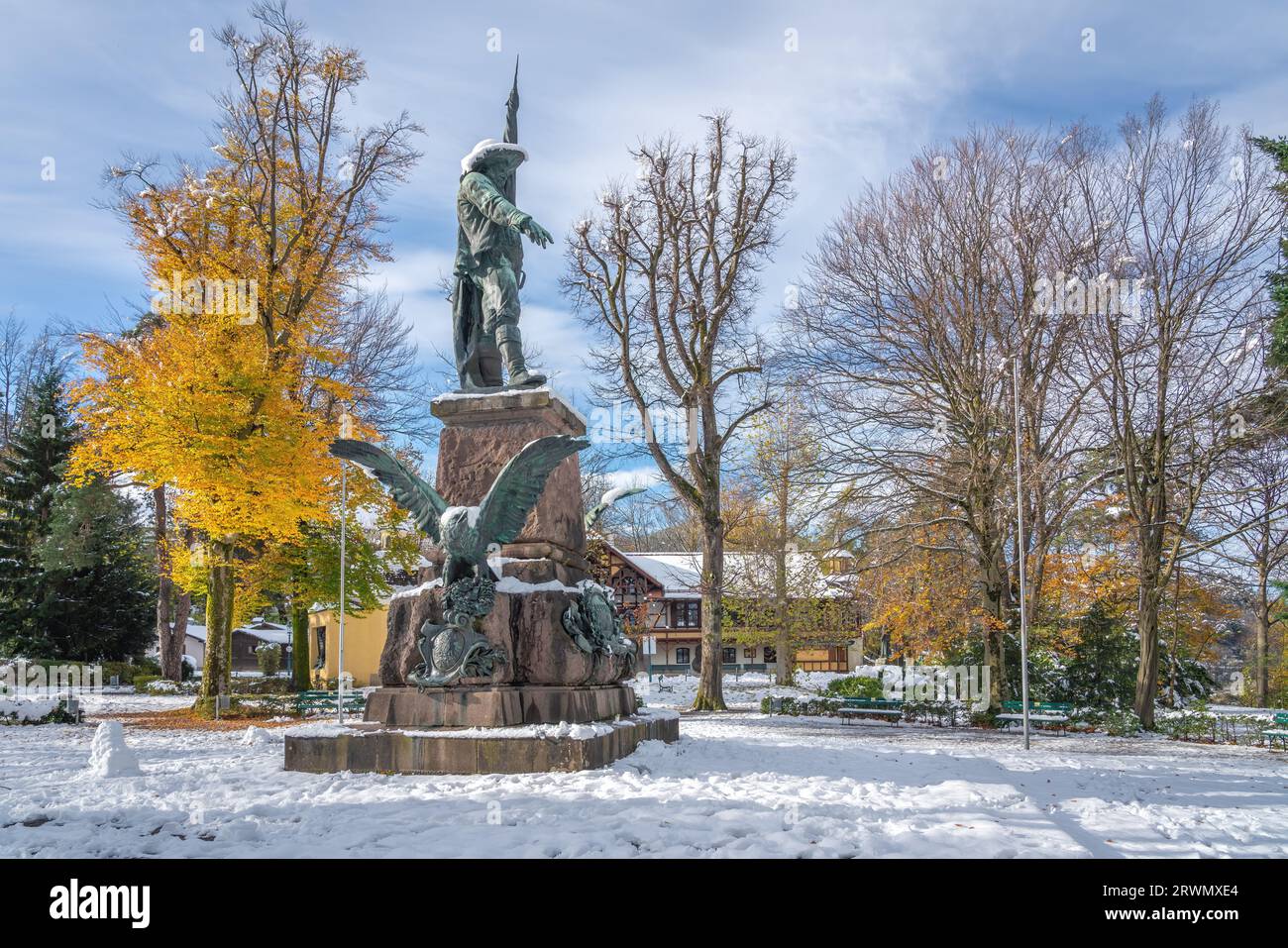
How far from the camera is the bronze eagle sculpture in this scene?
733 cm

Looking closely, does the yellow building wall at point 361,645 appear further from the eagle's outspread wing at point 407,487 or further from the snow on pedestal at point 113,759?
the eagle's outspread wing at point 407,487

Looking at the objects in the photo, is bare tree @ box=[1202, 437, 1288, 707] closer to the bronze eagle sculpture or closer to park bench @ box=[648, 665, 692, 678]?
the bronze eagle sculpture

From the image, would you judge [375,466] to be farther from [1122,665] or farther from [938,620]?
[1122,665]

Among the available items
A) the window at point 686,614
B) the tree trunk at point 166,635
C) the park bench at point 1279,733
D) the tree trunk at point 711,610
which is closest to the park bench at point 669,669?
the window at point 686,614

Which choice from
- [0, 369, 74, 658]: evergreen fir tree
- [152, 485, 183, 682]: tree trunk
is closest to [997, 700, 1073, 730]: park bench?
[152, 485, 183, 682]: tree trunk

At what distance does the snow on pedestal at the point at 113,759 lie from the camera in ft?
23.2

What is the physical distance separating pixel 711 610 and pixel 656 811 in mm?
15326

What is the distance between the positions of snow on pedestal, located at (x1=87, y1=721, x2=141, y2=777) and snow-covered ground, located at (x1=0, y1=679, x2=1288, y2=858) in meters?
0.16

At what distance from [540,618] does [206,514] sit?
12.4 m

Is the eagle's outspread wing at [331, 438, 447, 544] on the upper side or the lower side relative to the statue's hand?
lower

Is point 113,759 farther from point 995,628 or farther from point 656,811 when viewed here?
point 995,628

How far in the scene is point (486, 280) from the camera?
8938 millimetres

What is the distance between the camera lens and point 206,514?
685 inches
